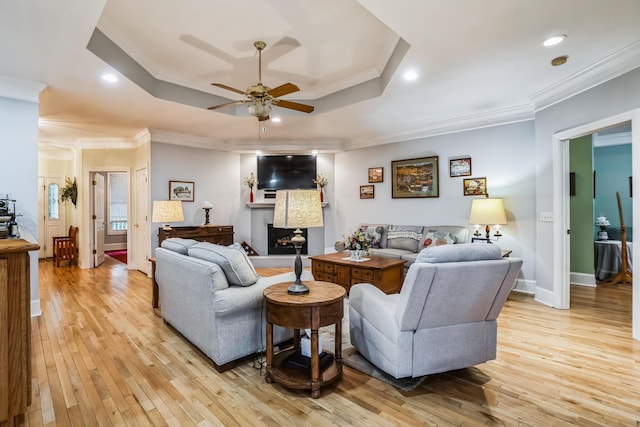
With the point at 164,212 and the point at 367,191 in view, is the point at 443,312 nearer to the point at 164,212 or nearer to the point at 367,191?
the point at 164,212

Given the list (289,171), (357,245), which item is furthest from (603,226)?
(289,171)

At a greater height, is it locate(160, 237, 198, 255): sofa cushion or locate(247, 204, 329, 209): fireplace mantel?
locate(247, 204, 329, 209): fireplace mantel

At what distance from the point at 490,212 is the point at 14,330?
4.83m

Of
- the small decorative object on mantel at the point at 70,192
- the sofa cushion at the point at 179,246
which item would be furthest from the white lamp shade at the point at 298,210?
the small decorative object on mantel at the point at 70,192

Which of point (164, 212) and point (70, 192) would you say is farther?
point (70, 192)

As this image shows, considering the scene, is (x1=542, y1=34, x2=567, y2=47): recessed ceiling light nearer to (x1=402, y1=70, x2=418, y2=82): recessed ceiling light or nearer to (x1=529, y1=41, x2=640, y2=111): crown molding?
(x1=529, y1=41, x2=640, y2=111): crown molding

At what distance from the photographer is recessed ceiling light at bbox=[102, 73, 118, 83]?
3.32m

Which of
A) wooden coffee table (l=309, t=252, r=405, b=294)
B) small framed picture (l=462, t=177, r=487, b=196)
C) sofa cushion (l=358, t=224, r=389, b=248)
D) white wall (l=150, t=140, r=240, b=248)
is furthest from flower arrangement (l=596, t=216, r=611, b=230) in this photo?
white wall (l=150, t=140, r=240, b=248)

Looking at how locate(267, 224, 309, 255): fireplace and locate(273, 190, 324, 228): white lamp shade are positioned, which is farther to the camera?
locate(267, 224, 309, 255): fireplace

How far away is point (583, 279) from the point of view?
4.82m

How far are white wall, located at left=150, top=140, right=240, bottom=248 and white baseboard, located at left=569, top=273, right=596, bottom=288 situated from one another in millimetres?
5764

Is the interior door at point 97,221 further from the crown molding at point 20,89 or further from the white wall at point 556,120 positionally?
the white wall at point 556,120

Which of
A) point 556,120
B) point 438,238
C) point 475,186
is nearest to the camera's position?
point 556,120

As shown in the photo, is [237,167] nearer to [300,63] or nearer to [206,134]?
[206,134]
